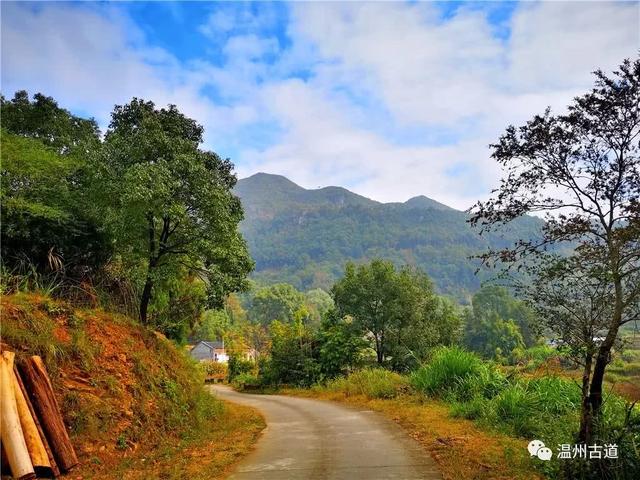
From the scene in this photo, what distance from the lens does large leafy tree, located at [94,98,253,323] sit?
11648 mm

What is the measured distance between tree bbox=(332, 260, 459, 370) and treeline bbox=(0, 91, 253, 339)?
14.7 metres

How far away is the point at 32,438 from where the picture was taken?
244 inches

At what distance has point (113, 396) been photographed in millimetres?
9070

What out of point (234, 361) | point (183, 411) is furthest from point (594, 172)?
point (234, 361)

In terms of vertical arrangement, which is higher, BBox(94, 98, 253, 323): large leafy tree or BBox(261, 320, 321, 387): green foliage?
BBox(94, 98, 253, 323): large leafy tree

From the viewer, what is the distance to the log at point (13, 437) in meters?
5.74

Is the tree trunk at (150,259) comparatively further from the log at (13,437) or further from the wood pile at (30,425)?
the log at (13,437)

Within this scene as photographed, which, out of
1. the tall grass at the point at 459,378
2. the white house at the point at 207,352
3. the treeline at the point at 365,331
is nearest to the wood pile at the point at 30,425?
the tall grass at the point at 459,378

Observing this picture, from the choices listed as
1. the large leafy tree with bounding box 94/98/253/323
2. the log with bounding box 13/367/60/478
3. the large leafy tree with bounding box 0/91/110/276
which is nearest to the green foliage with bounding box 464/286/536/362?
the large leafy tree with bounding box 94/98/253/323

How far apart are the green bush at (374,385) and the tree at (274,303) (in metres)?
88.7

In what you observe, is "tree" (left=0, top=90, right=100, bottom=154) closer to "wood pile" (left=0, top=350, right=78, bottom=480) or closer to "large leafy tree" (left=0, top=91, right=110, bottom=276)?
"large leafy tree" (left=0, top=91, right=110, bottom=276)

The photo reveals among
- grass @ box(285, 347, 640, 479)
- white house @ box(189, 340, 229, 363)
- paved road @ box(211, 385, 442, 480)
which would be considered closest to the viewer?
grass @ box(285, 347, 640, 479)

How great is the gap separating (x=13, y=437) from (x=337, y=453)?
5337mm

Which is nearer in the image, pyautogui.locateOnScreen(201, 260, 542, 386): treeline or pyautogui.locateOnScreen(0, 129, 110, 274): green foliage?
pyautogui.locateOnScreen(0, 129, 110, 274): green foliage
